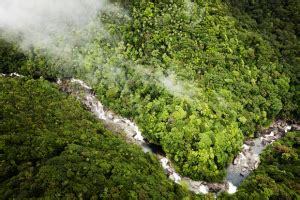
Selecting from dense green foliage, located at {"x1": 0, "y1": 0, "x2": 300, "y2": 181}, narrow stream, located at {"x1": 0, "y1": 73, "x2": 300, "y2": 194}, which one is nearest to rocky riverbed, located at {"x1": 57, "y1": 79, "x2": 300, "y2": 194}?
narrow stream, located at {"x1": 0, "y1": 73, "x2": 300, "y2": 194}

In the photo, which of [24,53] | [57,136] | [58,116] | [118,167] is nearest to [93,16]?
[24,53]

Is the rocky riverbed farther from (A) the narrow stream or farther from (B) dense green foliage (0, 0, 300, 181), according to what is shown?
(B) dense green foliage (0, 0, 300, 181)

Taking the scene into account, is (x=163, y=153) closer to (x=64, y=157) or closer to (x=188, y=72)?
(x=188, y=72)

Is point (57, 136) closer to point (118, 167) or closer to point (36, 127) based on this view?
point (36, 127)

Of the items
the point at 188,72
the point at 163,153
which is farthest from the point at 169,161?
the point at 188,72

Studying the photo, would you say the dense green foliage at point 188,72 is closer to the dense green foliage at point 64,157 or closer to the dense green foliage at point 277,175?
the dense green foliage at point 277,175

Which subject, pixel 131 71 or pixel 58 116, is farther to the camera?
pixel 131 71
